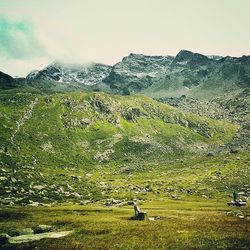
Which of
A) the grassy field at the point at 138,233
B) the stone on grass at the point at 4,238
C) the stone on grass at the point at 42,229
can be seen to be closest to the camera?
the grassy field at the point at 138,233

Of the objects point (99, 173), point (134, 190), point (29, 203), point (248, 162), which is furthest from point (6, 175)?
point (248, 162)

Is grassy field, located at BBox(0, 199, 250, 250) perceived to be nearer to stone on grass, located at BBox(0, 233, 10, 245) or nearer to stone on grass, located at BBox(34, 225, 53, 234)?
stone on grass, located at BBox(34, 225, 53, 234)

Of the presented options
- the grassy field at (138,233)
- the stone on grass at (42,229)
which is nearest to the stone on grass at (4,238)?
the grassy field at (138,233)

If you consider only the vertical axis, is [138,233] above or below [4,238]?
below

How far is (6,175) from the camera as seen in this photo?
129125 mm

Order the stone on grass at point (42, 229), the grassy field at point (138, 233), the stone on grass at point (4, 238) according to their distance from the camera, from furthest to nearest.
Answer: the stone on grass at point (42, 229)
the stone on grass at point (4, 238)
the grassy field at point (138, 233)

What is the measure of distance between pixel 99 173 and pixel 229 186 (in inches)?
2756

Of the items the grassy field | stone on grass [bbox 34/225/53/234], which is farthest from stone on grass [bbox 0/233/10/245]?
stone on grass [bbox 34/225/53/234]

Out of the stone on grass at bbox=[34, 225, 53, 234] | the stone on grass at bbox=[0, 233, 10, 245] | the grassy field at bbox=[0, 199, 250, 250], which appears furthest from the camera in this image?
the stone on grass at bbox=[34, 225, 53, 234]

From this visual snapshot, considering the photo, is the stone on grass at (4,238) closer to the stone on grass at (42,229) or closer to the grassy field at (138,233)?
the grassy field at (138,233)

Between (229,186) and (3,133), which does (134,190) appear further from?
(3,133)

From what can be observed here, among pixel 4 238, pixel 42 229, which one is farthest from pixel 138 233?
pixel 4 238

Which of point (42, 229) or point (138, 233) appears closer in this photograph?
point (138, 233)

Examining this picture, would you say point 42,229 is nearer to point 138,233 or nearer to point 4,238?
point 4,238
